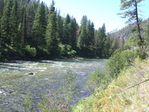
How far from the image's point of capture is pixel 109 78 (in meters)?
13.1

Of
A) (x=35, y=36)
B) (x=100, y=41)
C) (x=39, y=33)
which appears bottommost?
(x=35, y=36)

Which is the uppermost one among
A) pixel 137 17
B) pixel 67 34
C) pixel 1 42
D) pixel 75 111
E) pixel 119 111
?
pixel 67 34

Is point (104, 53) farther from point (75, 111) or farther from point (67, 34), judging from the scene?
point (75, 111)

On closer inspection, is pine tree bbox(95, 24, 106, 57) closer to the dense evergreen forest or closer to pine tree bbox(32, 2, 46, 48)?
the dense evergreen forest

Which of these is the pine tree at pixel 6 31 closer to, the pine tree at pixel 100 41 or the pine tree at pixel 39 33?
the pine tree at pixel 39 33

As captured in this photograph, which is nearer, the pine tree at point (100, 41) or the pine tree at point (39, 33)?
the pine tree at point (39, 33)

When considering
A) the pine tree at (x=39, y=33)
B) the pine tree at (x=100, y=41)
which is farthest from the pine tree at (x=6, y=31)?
the pine tree at (x=100, y=41)

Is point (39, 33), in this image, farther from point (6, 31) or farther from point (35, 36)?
point (6, 31)

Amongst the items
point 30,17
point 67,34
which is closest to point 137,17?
point 30,17

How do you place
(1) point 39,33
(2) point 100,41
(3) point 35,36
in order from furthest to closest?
(2) point 100,41 < (1) point 39,33 < (3) point 35,36

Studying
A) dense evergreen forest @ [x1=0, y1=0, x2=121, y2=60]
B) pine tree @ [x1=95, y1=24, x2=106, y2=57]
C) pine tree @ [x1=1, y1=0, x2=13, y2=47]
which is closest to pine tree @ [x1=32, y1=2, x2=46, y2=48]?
dense evergreen forest @ [x1=0, y1=0, x2=121, y2=60]

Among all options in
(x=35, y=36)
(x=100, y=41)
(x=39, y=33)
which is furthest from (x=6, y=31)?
(x=100, y=41)

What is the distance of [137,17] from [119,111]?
65.4 ft

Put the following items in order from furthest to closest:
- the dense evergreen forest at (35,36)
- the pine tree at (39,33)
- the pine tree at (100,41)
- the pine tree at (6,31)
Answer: the pine tree at (100,41) < the pine tree at (39,33) < the dense evergreen forest at (35,36) < the pine tree at (6,31)
